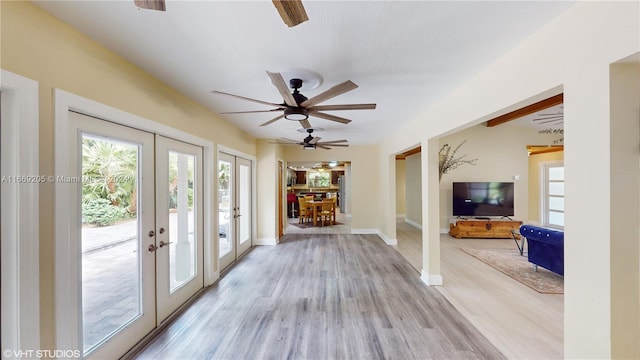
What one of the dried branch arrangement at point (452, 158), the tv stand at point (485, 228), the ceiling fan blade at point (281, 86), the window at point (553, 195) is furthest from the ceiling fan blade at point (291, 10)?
the window at point (553, 195)

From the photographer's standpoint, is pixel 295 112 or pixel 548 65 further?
pixel 295 112

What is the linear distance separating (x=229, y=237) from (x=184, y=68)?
9.99 ft

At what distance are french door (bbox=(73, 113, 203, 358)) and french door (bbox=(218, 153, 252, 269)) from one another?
3.57 ft

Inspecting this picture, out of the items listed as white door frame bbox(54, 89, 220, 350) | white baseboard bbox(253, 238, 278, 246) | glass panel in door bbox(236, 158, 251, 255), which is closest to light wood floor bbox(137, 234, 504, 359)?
white door frame bbox(54, 89, 220, 350)

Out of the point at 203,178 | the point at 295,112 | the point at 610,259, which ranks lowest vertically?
the point at 610,259

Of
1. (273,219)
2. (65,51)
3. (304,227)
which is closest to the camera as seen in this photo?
(65,51)

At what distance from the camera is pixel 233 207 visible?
14.5 feet

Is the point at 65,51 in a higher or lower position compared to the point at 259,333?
higher

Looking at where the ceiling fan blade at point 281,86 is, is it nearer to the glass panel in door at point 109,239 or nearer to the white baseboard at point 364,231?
the glass panel in door at point 109,239

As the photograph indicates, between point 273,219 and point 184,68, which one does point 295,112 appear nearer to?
point 184,68

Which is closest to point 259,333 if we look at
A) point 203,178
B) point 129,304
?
point 129,304

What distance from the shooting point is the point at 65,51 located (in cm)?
150

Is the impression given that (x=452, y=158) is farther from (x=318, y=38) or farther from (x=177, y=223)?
(x=177, y=223)

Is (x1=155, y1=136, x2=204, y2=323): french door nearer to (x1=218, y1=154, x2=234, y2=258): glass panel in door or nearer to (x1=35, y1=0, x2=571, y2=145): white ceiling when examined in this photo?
(x1=218, y1=154, x2=234, y2=258): glass panel in door
